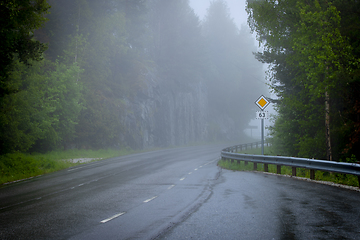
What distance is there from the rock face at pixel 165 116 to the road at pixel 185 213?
108 ft

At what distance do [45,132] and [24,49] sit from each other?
1186 centimetres

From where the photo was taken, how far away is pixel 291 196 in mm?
8922

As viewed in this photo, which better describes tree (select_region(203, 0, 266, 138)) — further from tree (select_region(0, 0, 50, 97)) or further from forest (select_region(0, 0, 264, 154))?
tree (select_region(0, 0, 50, 97))

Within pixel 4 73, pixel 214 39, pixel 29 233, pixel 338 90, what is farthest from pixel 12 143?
pixel 214 39

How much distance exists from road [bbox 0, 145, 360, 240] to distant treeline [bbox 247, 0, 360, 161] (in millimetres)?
4894

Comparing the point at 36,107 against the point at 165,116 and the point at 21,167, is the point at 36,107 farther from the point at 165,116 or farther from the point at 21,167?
the point at 165,116

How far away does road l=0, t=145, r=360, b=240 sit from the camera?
5480mm

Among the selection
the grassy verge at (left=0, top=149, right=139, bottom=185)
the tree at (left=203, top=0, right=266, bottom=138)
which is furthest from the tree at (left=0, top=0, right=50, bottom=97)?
the tree at (left=203, top=0, right=266, bottom=138)

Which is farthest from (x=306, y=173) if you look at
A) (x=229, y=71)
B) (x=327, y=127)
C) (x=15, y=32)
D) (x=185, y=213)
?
(x=229, y=71)

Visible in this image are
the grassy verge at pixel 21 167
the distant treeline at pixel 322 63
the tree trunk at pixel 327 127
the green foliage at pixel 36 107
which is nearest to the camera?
the distant treeline at pixel 322 63

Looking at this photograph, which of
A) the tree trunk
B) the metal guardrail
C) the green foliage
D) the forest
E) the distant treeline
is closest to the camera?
the metal guardrail

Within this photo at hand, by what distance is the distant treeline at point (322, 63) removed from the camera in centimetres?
1302

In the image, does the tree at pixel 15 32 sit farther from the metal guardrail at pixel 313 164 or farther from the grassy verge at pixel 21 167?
the metal guardrail at pixel 313 164

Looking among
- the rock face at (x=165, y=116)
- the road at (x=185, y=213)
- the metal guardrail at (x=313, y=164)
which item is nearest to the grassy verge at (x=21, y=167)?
the road at (x=185, y=213)
